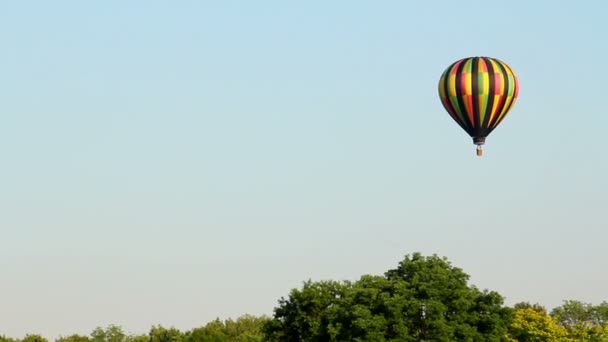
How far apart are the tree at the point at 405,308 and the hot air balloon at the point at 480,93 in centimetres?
1047

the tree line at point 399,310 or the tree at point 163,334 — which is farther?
the tree at point 163,334

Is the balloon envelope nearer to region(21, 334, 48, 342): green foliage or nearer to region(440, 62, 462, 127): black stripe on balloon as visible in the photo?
region(440, 62, 462, 127): black stripe on balloon

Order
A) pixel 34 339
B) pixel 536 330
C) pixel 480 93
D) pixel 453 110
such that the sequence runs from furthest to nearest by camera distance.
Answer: pixel 34 339, pixel 536 330, pixel 453 110, pixel 480 93

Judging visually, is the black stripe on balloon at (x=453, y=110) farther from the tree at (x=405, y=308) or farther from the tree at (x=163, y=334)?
the tree at (x=163, y=334)

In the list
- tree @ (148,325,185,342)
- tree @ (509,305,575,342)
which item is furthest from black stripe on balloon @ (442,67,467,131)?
tree @ (148,325,185,342)

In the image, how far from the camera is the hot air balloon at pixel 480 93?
86125mm

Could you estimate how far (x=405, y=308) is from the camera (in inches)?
3479

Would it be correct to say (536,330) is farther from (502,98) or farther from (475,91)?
(475,91)

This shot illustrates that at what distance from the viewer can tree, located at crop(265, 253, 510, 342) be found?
87375mm

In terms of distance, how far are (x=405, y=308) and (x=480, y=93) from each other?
49.6 feet

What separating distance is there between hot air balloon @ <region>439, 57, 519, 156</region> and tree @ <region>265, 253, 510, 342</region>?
1047 cm

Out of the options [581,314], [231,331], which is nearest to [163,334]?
[231,331]

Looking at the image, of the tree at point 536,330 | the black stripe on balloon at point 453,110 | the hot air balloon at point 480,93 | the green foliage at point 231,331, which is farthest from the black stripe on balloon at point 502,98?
the green foliage at point 231,331

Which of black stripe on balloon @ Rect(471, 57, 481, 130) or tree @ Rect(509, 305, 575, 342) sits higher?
black stripe on balloon @ Rect(471, 57, 481, 130)
